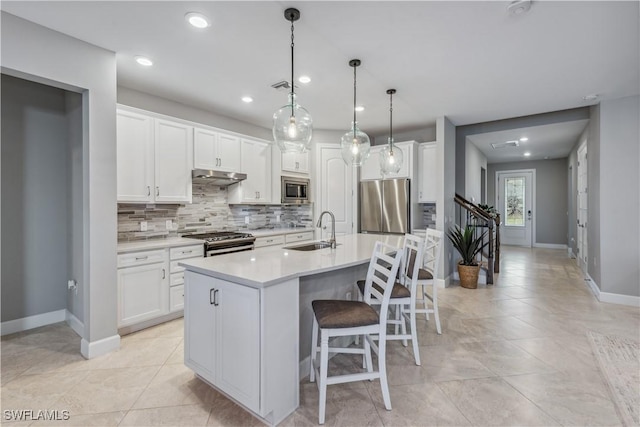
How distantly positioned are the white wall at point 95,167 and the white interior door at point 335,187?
3.30 m

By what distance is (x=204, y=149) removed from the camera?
396cm

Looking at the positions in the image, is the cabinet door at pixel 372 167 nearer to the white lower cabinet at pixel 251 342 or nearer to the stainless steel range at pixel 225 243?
the stainless steel range at pixel 225 243

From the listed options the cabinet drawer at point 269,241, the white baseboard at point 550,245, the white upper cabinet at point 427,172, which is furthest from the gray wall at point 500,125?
the white baseboard at point 550,245

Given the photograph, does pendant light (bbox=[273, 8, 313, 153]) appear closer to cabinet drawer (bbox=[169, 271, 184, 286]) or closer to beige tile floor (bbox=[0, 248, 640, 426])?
beige tile floor (bbox=[0, 248, 640, 426])

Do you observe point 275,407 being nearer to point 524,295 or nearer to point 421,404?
point 421,404

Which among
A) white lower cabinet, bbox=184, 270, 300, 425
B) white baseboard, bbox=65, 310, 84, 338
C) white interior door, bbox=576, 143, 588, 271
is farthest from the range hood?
white interior door, bbox=576, 143, 588, 271

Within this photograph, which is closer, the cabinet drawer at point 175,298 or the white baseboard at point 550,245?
the cabinet drawer at point 175,298

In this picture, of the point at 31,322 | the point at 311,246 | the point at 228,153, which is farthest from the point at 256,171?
the point at 31,322

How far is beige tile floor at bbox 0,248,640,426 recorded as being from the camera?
6.13 feet

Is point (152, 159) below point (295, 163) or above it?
below

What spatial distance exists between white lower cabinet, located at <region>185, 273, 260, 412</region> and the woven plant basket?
3.95 metres

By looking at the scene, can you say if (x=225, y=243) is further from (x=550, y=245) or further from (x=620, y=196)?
(x=550, y=245)

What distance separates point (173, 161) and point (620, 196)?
5.67m

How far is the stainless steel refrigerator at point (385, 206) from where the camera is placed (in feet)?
16.6
